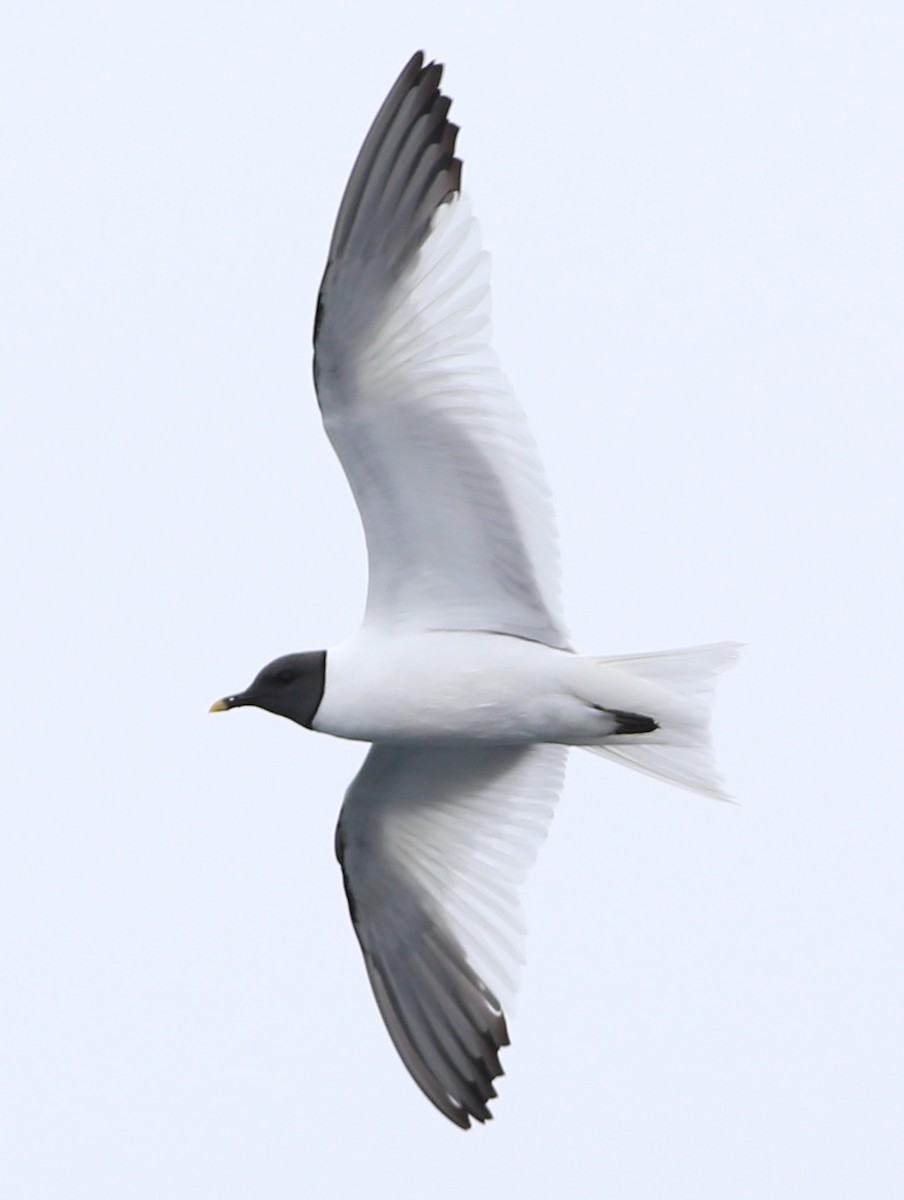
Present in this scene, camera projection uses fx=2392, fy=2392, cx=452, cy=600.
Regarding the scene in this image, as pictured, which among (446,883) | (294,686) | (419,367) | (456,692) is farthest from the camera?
(446,883)

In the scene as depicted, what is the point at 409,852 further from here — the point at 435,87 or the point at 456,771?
the point at 435,87

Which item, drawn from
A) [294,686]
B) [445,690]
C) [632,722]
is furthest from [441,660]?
[632,722]

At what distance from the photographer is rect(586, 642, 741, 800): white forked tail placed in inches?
336

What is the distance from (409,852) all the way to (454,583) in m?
1.29

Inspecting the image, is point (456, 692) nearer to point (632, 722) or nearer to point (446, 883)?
point (632, 722)

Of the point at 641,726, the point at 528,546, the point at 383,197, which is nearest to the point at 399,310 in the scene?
the point at 383,197

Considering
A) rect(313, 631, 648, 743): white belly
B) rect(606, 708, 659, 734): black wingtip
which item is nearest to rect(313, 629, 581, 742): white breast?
rect(313, 631, 648, 743): white belly

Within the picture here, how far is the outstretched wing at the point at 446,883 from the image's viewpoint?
9.10 m

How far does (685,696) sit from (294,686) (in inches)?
55.4

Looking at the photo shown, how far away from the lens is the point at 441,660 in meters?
8.52

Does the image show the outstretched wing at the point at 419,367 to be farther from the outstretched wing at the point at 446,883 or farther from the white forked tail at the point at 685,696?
the outstretched wing at the point at 446,883

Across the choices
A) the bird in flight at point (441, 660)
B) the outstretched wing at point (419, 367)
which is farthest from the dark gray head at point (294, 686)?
the outstretched wing at point (419, 367)

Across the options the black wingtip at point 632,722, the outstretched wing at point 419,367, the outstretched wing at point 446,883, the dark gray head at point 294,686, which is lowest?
the outstretched wing at point 446,883

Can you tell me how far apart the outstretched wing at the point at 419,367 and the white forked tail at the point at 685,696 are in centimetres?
55
